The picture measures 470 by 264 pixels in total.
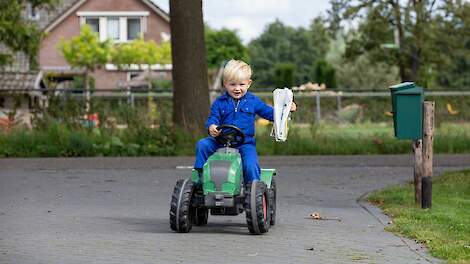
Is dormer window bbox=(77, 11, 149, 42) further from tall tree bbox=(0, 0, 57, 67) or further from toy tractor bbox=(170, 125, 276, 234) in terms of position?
toy tractor bbox=(170, 125, 276, 234)

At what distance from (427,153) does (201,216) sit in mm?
2888

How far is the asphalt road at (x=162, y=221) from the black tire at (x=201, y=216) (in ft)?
0.46

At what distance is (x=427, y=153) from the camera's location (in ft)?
44.9

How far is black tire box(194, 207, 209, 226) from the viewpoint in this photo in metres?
12.1

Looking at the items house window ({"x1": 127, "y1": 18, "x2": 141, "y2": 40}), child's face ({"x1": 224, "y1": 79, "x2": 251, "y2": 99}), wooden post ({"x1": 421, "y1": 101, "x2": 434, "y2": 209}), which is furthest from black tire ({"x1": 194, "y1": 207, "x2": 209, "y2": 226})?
house window ({"x1": 127, "y1": 18, "x2": 141, "y2": 40})

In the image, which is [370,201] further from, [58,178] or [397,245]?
[58,178]

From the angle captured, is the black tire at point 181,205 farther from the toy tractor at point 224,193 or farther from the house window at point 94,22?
the house window at point 94,22

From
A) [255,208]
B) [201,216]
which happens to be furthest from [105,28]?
[255,208]

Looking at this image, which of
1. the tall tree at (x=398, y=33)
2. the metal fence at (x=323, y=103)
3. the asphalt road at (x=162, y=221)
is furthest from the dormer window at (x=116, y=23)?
the asphalt road at (x=162, y=221)

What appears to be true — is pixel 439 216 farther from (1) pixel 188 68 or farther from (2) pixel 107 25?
(2) pixel 107 25

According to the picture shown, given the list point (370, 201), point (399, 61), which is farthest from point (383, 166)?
point (399, 61)

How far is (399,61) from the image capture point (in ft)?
180

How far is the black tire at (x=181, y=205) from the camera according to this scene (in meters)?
11.3

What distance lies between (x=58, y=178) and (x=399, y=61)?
3686 centimetres
